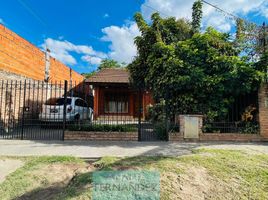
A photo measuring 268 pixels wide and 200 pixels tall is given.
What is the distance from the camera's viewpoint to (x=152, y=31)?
10.0m

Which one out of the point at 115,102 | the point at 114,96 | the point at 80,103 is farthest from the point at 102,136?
the point at 114,96

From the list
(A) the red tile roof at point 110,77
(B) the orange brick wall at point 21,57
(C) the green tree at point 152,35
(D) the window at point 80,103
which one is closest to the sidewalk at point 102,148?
(C) the green tree at point 152,35

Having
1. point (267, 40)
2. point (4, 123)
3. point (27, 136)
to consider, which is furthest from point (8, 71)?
point (267, 40)

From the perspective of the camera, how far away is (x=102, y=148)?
711 cm

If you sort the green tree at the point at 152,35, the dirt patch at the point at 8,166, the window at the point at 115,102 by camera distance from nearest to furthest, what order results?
the dirt patch at the point at 8,166
the green tree at the point at 152,35
the window at the point at 115,102

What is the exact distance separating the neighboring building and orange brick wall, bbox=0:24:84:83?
11.4ft

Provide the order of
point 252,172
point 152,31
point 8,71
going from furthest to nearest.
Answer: point 8,71
point 152,31
point 252,172

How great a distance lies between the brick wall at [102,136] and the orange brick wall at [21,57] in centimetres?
525

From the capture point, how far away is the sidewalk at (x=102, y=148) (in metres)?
6.44

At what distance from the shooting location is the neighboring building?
16422 millimetres

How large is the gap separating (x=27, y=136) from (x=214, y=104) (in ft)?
24.9

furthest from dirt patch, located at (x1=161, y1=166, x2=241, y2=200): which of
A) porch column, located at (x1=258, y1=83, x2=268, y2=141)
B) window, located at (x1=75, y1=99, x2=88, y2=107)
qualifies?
window, located at (x1=75, y1=99, x2=88, y2=107)

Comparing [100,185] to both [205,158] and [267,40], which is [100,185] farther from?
[267,40]

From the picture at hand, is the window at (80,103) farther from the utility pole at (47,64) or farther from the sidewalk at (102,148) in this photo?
the utility pole at (47,64)
